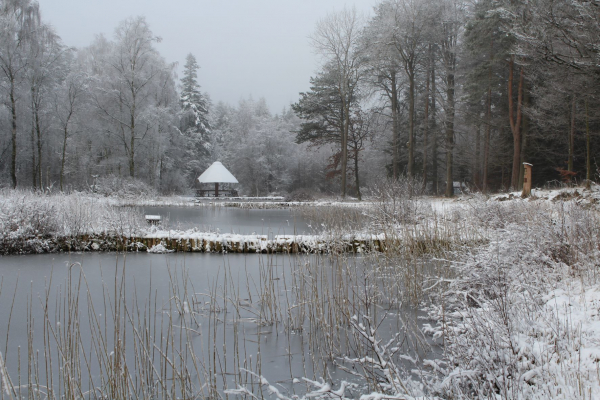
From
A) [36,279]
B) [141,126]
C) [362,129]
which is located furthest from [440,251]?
[141,126]

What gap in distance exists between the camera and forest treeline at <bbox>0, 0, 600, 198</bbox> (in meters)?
13.0

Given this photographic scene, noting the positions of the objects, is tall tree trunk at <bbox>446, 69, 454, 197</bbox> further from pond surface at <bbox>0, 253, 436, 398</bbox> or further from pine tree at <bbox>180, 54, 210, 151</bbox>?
pine tree at <bbox>180, 54, 210, 151</bbox>

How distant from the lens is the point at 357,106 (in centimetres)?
2114

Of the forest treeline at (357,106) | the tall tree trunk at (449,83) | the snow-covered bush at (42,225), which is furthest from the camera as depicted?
the tall tree trunk at (449,83)

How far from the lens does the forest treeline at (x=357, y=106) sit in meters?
13.0

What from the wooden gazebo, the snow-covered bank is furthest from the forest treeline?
the snow-covered bank

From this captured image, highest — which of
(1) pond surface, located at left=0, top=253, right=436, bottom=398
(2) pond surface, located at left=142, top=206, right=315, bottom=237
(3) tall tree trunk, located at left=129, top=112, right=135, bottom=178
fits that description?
(3) tall tree trunk, located at left=129, top=112, right=135, bottom=178

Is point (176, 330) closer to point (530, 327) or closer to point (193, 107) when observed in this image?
point (530, 327)

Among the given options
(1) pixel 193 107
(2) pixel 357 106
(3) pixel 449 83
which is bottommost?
(3) pixel 449 83

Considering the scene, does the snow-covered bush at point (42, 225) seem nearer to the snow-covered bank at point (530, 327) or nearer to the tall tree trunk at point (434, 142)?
the snow-covered bank at point (530, 327)

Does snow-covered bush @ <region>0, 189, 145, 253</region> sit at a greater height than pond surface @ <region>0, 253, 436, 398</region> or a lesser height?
greater

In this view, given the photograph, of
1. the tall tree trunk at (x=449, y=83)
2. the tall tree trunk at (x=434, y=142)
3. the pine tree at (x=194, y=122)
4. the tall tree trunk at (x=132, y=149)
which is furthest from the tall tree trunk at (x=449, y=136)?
the pine tree at (x=194, y=122)

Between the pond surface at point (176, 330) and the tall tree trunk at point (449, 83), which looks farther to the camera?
the tall tree trunk at point (449, 83)

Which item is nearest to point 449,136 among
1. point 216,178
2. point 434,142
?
point 434,142
